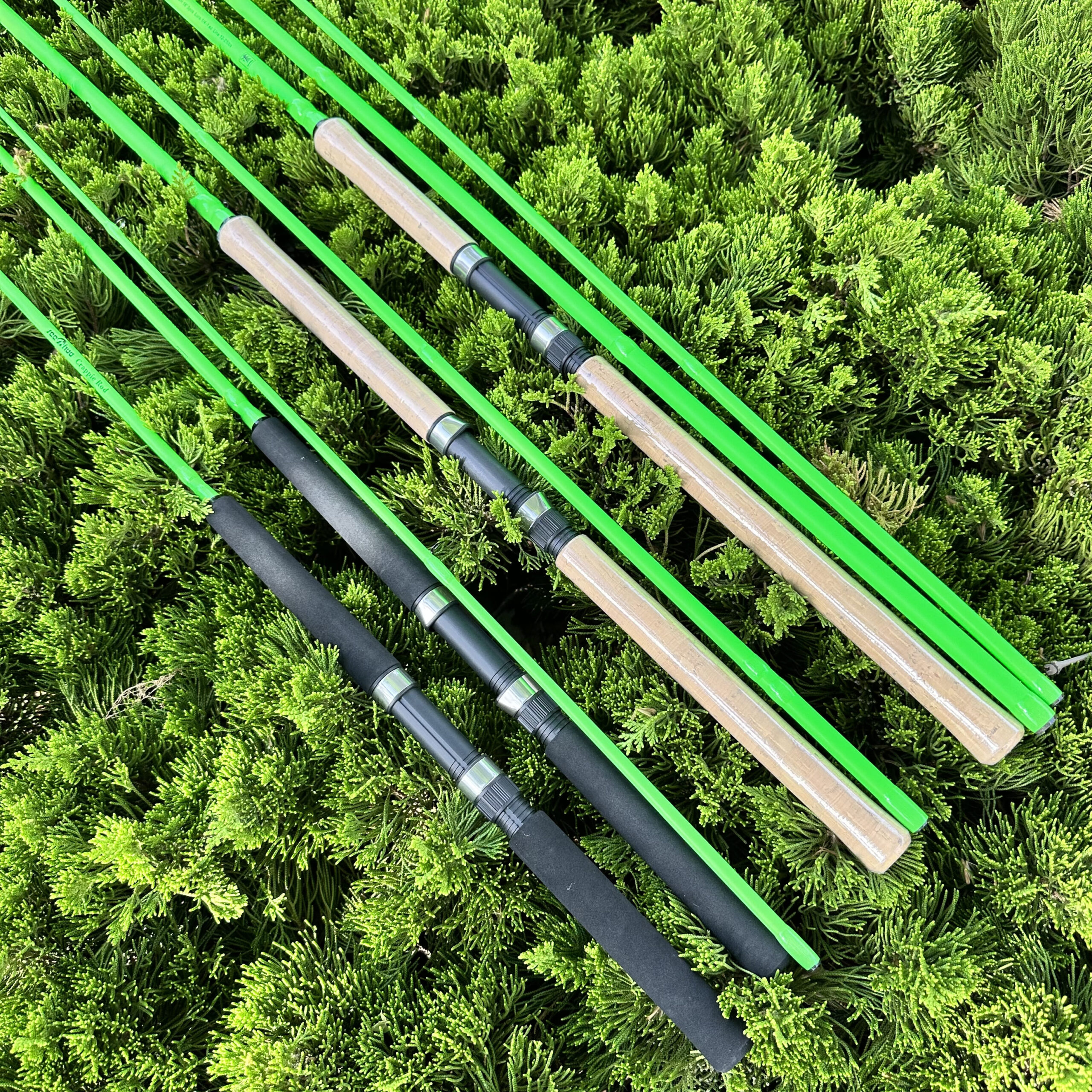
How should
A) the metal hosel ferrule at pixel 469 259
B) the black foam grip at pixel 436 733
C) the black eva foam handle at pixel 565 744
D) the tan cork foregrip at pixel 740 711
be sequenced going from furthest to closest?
the metal hosel ferrule at pixel 469 259 < the black foam grip at pixel 436 733 < the black eva foam handle at pixel 565 744 < the tan cork foregrip at pixel 740 711

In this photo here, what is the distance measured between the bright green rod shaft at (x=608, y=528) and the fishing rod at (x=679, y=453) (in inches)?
4.9

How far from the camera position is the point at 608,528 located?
1343 millimetres

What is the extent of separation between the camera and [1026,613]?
1.46 m

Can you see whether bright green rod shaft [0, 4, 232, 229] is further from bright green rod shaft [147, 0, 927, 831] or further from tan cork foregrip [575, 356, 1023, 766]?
tan cork foregrip [575, 356, 1023, 766]

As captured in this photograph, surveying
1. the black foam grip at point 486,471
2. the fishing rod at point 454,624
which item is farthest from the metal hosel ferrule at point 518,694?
the black foam grip at point 486,471

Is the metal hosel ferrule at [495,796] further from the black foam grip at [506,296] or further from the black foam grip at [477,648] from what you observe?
the black foam grip at [506,296]

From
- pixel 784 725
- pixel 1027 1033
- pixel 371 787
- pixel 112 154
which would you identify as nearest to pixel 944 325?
pixel 784 725

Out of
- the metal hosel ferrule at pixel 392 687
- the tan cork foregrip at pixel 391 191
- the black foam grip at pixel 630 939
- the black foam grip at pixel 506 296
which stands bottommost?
the black foam grip at pixel 630 939

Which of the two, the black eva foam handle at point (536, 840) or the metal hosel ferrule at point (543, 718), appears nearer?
the black eva foam handle at point (536, 840)

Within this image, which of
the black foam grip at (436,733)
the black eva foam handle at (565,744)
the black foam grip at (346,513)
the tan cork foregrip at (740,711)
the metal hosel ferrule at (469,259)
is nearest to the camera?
the tan cork foregrip at (740,711)

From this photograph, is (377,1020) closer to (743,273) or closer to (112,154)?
(743,273)

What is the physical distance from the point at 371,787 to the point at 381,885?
167 millimetres

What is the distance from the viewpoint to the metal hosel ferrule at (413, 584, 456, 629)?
1470 millimetres

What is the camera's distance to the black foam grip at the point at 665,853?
125 cm
